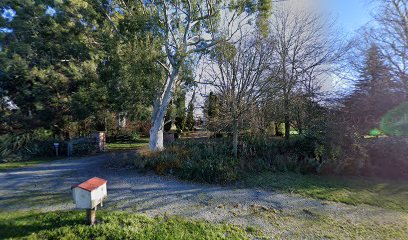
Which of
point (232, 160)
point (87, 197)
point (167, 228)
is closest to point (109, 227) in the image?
point (87, 197)

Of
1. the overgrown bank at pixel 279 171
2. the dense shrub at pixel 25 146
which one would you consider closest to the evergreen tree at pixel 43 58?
the dense shrub at pixel 25 146

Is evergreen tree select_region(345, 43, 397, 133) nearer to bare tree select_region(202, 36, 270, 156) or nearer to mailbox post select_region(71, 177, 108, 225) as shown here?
bare tree select_region(202, 36, 270, 156)

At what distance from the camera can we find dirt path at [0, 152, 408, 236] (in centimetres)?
356

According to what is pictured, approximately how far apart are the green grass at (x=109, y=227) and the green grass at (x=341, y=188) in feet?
7.99

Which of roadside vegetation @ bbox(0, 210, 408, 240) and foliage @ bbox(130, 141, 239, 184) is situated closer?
roadside vegetation @ bbox(0, 210, 408, 240)

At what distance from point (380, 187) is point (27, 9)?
1568 centimetres

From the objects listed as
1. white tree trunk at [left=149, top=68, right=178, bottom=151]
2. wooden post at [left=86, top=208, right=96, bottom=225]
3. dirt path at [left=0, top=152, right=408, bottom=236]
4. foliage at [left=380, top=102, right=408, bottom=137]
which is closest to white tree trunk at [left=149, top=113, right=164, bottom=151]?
white tree trunk at [left=149, top=68, right=178, bottom=151]

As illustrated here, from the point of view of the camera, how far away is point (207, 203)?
416 centimetres

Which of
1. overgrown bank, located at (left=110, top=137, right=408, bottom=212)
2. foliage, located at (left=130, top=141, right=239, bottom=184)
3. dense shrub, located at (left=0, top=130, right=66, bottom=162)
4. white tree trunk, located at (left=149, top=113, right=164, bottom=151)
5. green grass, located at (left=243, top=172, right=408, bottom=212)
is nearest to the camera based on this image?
green grass, located at (left=243, top=172, right=408, bottom=212)

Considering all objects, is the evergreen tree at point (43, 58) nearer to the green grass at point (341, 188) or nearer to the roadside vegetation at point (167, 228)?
the roadside vegetation at point (167, 228)

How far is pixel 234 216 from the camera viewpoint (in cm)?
363

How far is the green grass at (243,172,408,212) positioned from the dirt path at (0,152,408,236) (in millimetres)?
361

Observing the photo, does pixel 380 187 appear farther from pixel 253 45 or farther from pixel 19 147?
pixel 19 147

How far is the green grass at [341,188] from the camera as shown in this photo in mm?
4488
